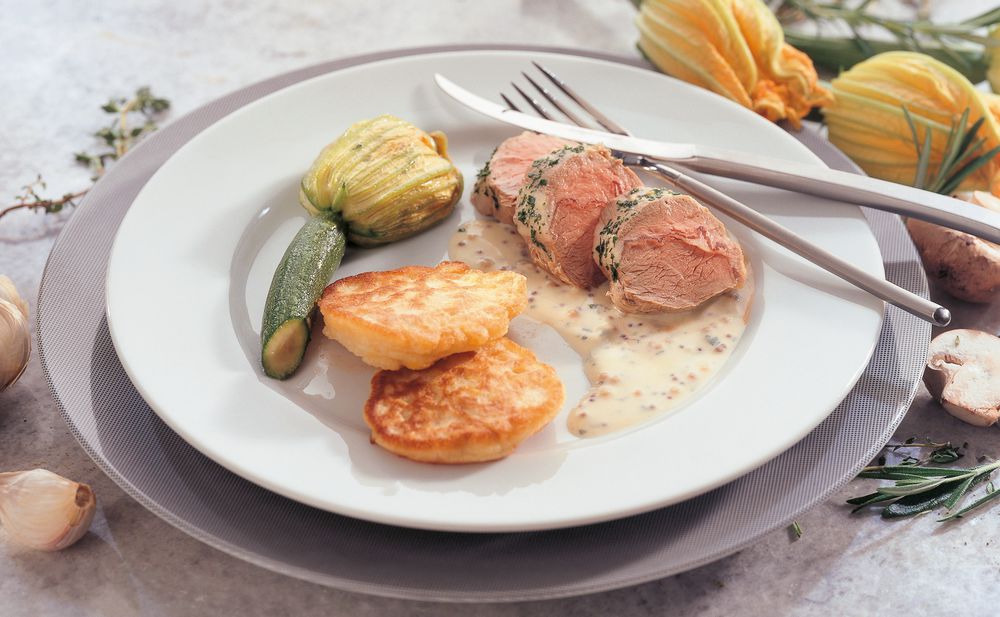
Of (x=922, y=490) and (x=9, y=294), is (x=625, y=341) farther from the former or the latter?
(x=9, y=294)

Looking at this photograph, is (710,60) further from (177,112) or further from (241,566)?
(241,566)

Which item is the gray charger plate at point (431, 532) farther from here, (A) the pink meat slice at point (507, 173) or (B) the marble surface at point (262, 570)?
(A) the pink meat slice at point (507, 173)

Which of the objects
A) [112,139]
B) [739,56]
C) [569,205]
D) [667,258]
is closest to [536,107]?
[569,205]

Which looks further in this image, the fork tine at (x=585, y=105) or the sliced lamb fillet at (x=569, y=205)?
the fork tine at (x=585, y=105)

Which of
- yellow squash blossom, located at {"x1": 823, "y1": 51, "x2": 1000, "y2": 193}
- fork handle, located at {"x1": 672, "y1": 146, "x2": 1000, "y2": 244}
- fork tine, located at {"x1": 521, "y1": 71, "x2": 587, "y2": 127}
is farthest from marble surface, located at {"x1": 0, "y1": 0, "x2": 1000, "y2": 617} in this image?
fork tine, located at {"x1": 521, "y1": 71, "x2": 587, "y2": 127}

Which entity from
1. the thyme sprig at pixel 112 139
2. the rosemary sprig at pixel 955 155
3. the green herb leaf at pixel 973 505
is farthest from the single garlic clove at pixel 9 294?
the rosemary sprig at pixel 955 155

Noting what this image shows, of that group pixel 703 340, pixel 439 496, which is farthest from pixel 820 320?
pixel 439 496
